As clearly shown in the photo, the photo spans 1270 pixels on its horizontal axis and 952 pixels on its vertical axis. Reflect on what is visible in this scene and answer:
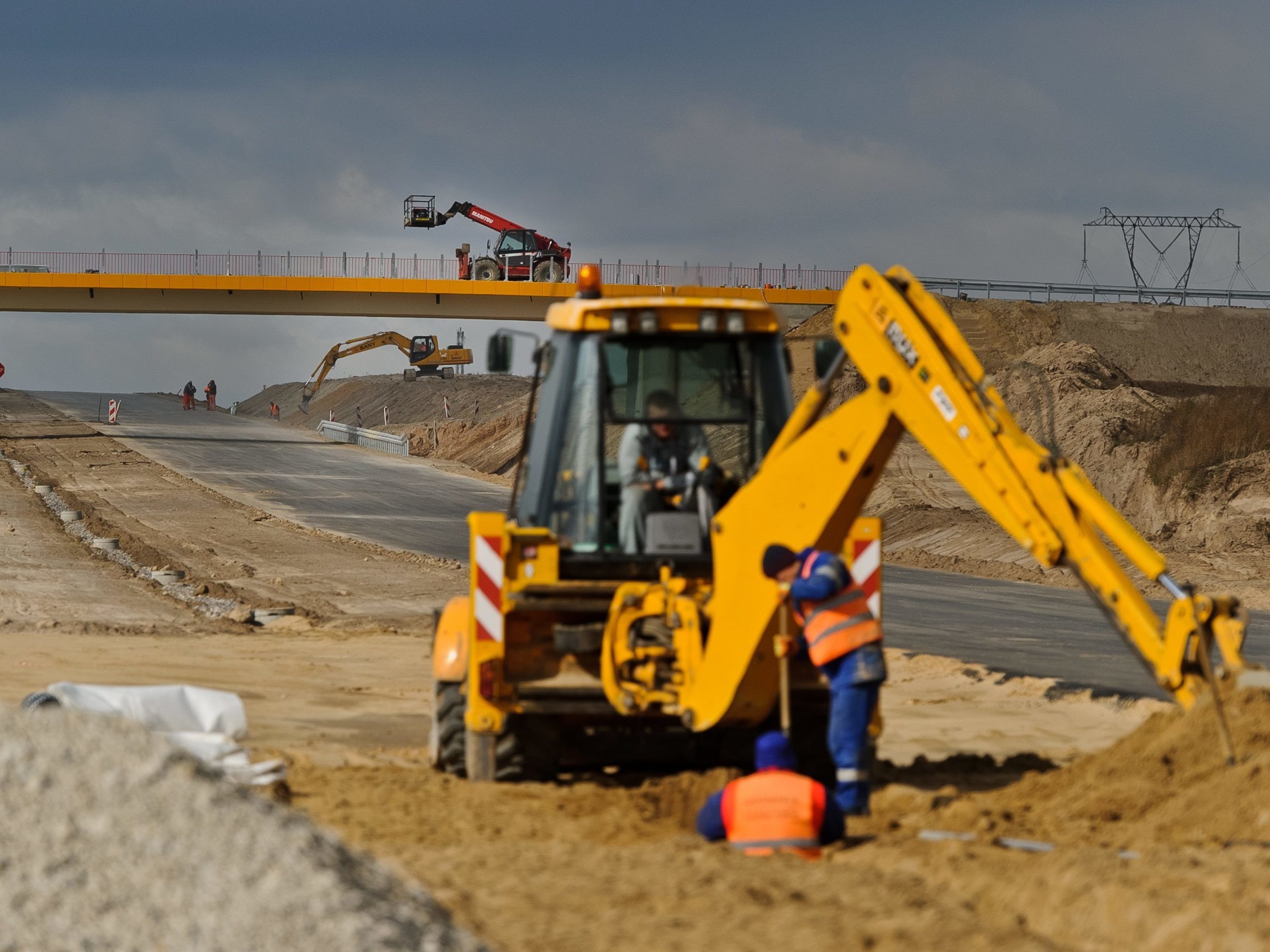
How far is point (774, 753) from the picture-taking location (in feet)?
21.4

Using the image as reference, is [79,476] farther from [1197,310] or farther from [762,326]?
[1197,310]

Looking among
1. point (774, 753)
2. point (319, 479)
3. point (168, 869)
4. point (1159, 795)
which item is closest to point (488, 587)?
point (774, 753)

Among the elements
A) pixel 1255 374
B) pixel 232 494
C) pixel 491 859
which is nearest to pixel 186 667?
pixel 491 859

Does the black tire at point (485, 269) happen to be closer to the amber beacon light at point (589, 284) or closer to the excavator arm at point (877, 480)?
the amber beacon light at point (589, 284)

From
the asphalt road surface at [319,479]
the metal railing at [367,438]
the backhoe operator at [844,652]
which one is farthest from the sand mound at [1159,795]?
the metal railing at [367,438]

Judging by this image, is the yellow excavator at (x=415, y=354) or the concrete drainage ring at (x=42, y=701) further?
the yellow excavator at (x=415, y=354)

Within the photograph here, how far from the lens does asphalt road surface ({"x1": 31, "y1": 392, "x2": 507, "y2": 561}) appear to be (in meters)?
30.8

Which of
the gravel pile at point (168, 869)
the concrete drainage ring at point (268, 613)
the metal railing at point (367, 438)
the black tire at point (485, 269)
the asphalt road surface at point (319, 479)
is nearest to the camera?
the gravel pile at point (168, 869)

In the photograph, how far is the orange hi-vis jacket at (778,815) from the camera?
20.9 feet

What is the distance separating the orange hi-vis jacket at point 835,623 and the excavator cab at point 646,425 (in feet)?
3.97

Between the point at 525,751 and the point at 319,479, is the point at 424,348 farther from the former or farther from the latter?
the point at 525,751

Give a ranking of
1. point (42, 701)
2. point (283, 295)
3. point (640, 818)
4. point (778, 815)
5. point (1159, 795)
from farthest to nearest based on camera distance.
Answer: point (283, 295) < point (42, 701) < point (640, 818) < point (1159, 795) < point (778, 815)

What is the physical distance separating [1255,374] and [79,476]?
37471mm

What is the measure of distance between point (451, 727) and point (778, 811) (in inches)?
118
